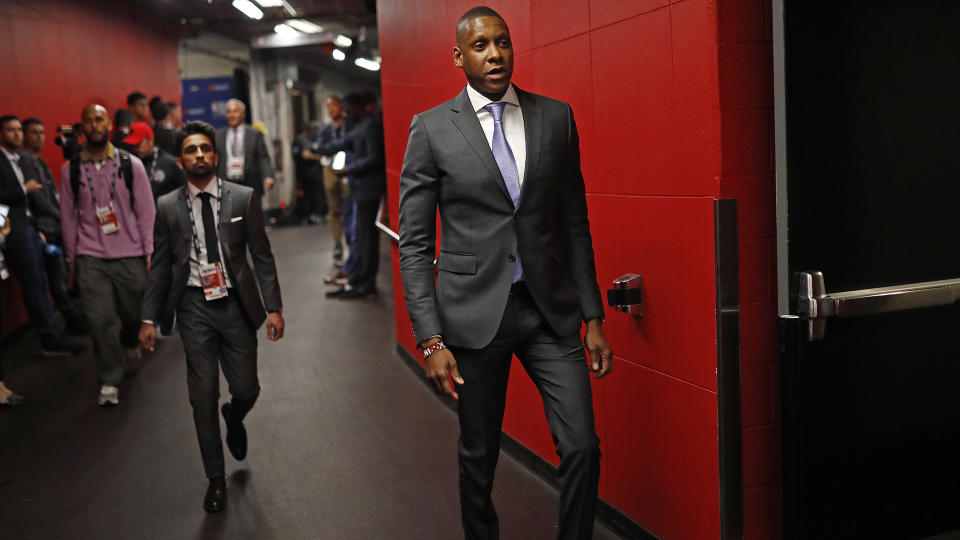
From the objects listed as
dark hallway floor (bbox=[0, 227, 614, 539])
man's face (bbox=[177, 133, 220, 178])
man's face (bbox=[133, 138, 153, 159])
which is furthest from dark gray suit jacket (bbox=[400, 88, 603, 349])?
man's face (bbox=[133, 138, 153, 159])

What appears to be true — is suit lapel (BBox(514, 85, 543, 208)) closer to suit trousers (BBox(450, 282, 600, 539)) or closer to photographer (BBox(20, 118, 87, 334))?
suit trousers (BBox(450, 282, 600, 539))

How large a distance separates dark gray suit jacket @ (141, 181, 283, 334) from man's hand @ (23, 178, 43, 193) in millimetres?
3781

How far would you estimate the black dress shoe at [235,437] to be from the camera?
4453 mm

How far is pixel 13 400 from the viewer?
234 inches

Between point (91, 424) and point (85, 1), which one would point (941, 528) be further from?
point (85, 1)

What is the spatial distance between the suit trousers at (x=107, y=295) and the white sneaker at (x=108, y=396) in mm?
52

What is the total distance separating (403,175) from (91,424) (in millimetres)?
3617

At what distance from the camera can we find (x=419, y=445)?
478 centimetres

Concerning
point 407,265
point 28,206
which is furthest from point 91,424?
point 407,265

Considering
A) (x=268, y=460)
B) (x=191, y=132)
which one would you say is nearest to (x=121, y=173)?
(x=191, y=132)

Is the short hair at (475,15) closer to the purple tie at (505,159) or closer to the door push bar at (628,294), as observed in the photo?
the purple tie at (505,159)

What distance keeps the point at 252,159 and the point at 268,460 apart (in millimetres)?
5244

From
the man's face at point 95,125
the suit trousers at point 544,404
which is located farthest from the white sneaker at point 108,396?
the suit trousers at point 544,404

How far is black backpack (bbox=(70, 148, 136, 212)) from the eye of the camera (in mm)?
5941
